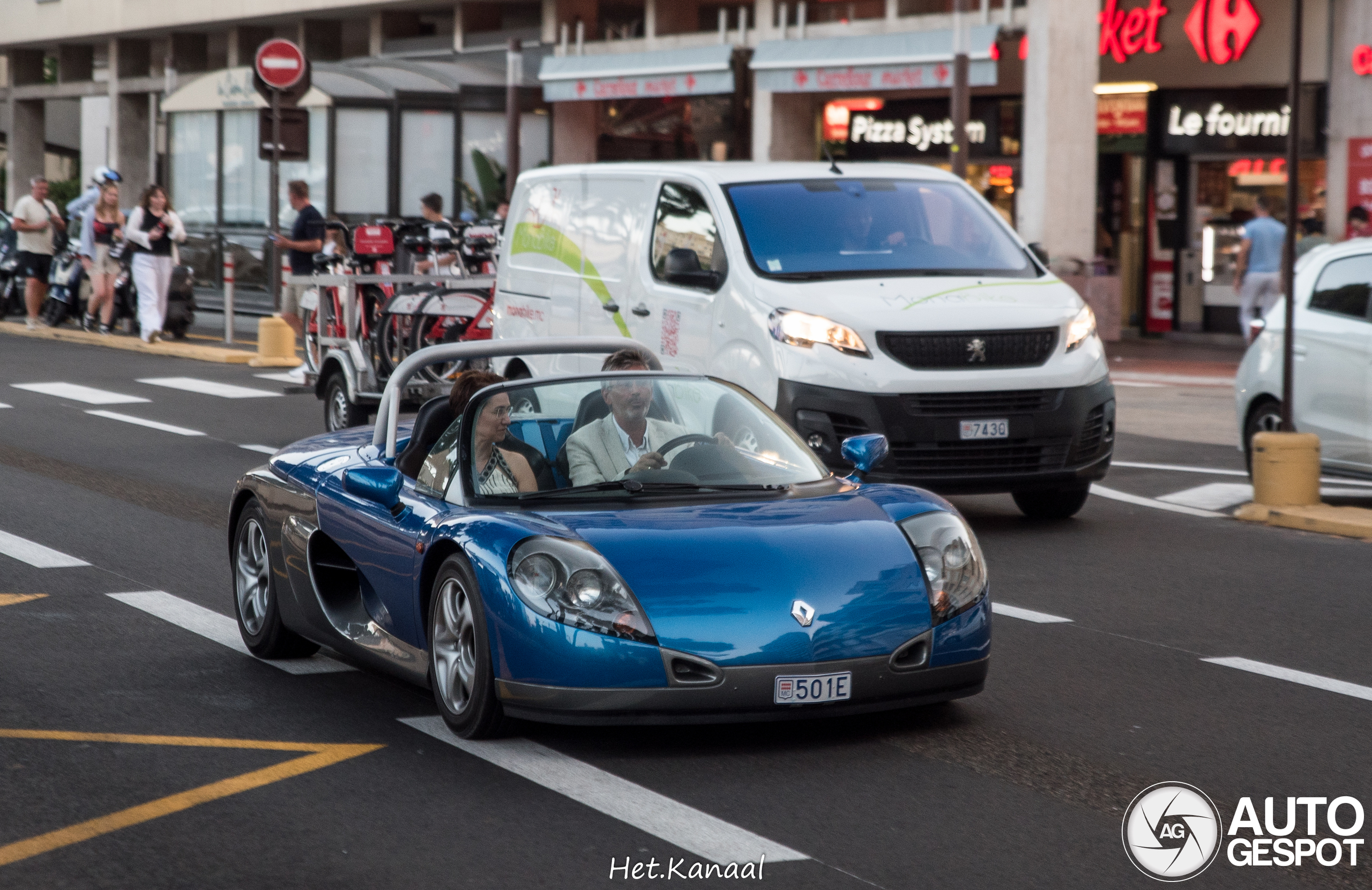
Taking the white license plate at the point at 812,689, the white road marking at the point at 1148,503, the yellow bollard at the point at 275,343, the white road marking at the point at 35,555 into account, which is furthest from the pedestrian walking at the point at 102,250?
the white license plate at the point at 812,689

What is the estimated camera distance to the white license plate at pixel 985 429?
10430 mm

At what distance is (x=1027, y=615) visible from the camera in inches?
329

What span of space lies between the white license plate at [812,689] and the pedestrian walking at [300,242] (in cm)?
1722

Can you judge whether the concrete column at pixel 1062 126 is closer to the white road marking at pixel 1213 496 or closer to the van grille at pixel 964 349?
the white road marking at pixel 1213 496

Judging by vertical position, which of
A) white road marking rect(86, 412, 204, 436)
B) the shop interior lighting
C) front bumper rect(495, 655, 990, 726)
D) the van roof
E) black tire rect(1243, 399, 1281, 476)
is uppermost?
the shop interior lighting

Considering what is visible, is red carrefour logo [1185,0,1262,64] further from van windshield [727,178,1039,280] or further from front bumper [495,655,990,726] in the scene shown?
front bumper [495,655,990,726]

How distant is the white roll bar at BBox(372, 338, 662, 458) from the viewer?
7.19 meters

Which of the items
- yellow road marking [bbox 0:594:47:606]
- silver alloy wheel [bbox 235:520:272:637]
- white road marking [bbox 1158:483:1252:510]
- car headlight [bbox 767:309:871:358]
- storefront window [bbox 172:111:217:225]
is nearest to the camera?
silver alloy wheel [bbox 235:520:272:637]

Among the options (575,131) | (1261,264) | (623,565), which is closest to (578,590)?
(623,565)

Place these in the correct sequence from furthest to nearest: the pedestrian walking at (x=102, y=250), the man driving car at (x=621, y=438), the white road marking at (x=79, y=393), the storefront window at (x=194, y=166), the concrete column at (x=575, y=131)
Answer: the concrete column at (x=575, y=131), the storefront window at (x=194, y=166), the pedestrian walking at (x=102, y=250), the white road marking at (x=79, y=393), the man driving car at (x=621, y=438)

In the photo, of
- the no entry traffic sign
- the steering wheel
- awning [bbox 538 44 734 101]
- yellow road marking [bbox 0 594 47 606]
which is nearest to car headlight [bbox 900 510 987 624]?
the steering wheel

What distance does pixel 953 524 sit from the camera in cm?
630

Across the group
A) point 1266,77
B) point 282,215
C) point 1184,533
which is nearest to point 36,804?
point 1184,533

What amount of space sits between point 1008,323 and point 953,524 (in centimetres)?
451
